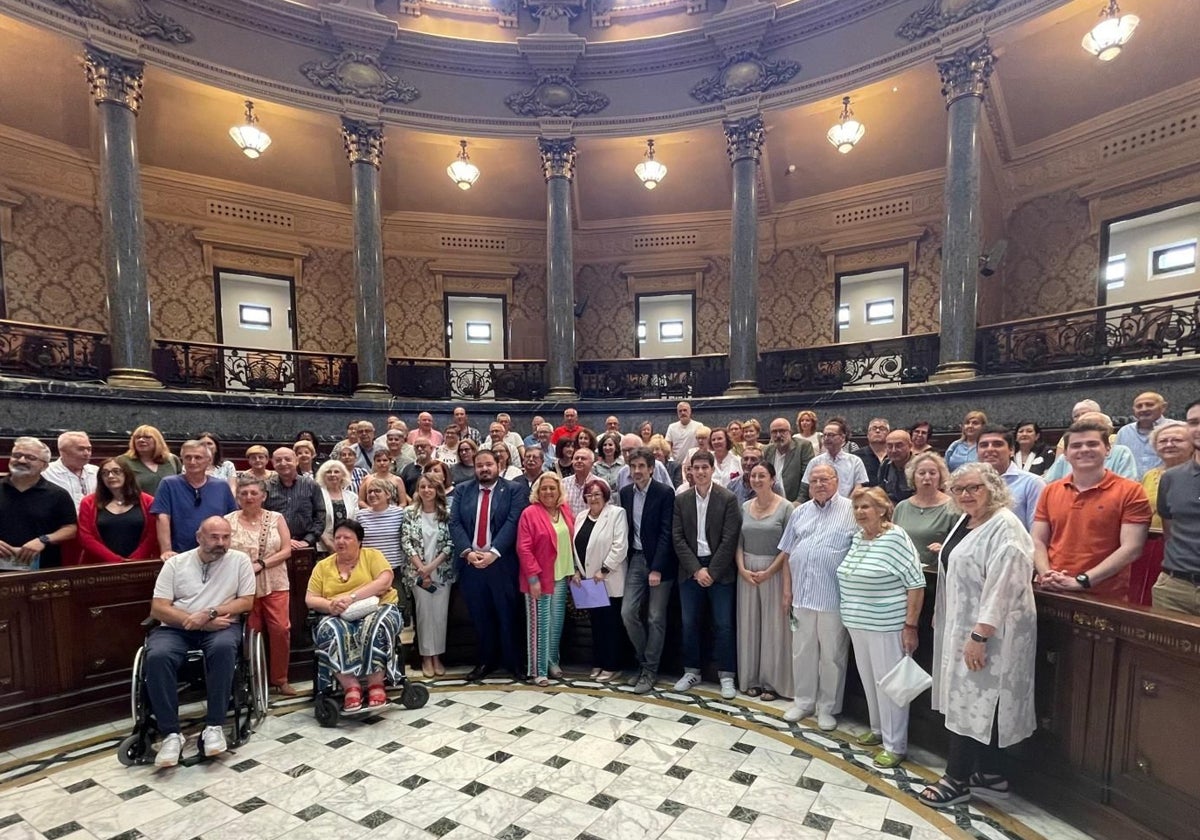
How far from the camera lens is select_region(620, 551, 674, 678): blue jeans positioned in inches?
185

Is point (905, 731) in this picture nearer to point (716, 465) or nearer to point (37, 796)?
point (716, 465)

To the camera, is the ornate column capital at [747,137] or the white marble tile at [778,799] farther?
the ornate column capital at [747,137]

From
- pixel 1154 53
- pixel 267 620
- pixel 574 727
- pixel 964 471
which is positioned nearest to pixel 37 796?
pixel 267 620

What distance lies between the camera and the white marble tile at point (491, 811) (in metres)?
2.95

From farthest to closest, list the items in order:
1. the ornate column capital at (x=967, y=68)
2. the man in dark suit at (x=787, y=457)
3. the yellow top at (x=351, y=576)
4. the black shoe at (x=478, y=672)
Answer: the ornate column capital at (x=967, y=68) < the man in dark suit at (x=787, y=457) < the black shoe at (x=478, y=672) < the yellow top at (x=351, y=576)

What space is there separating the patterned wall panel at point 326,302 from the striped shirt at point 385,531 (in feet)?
30.7

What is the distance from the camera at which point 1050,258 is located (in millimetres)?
10711

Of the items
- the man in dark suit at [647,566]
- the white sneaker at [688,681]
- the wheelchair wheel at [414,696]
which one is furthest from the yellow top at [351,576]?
the white sneaker at [688,681]

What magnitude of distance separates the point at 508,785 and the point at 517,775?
0.36 ft

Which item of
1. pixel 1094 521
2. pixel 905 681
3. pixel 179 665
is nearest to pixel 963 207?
pixel 1094 521

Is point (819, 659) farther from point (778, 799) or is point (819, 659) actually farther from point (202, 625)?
point (202, 625)

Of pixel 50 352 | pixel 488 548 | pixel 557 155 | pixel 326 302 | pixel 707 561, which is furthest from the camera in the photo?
pixel 326 302

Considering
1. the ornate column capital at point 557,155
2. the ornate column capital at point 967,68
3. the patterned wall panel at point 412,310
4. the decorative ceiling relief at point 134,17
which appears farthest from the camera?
the patterned wall panel at point 412,310

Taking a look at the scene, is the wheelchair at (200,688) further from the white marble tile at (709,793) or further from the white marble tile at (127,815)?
the white marble tile at (709,793)
